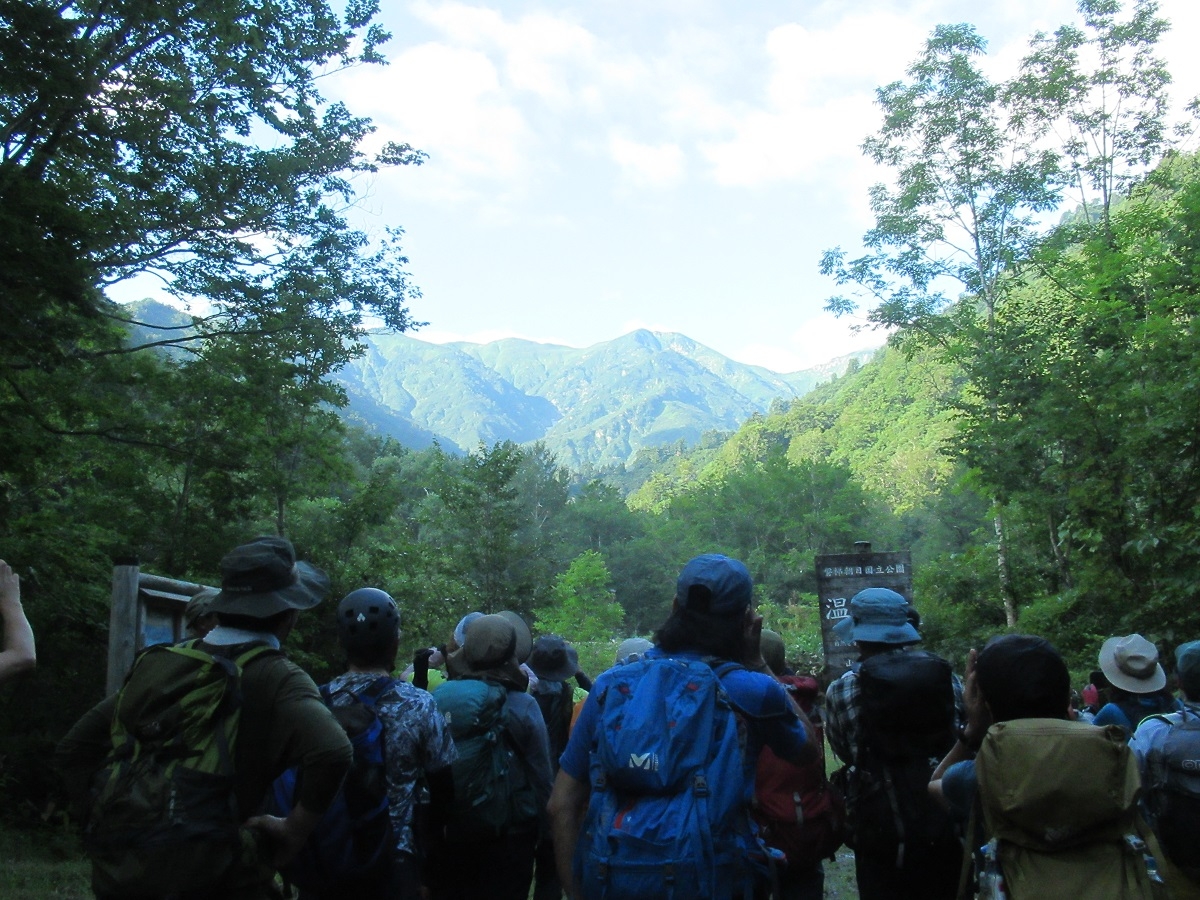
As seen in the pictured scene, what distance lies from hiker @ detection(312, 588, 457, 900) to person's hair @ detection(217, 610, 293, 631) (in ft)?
2.10

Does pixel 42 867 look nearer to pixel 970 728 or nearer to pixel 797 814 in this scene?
pixel 797 814

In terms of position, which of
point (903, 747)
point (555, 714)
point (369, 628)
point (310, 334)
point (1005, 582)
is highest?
point (310, 334)

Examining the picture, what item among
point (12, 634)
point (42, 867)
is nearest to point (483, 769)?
point (12, 634)

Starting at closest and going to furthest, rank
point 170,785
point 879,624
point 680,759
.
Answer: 1. point 170,785
2. point 680,759
3. point 879,624

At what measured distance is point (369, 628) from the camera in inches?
136

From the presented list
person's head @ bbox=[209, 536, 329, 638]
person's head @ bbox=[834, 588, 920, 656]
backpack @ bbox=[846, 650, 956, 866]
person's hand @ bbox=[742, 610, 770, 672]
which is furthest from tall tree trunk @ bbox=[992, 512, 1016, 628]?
person's head @ bbox=[209, 536, 329, 638]

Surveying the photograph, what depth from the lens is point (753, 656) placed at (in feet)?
10.1

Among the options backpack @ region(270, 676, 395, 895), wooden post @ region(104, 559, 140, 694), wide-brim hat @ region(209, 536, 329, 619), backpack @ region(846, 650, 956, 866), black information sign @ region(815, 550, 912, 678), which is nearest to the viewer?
wide-brim hat @ region(209, 536, 329, 619)

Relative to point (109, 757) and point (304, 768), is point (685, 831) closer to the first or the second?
point (304, 768)

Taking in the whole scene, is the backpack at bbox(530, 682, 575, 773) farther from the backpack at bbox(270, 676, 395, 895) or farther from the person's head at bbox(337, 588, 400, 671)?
the backpack at bbox(270, 676, 395, 895)

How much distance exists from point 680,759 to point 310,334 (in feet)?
41.8

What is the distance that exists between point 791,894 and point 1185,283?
11.5 metres

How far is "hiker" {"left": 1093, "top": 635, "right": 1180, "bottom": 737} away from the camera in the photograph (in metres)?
4.34

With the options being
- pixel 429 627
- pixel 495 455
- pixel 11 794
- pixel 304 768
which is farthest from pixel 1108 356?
pixel 495 455
